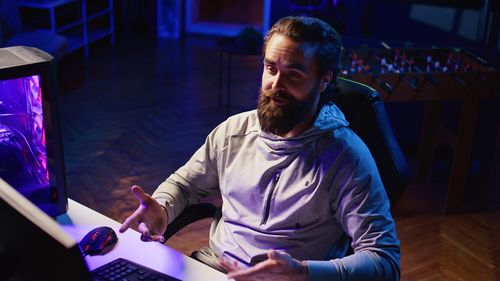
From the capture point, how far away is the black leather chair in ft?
6.91

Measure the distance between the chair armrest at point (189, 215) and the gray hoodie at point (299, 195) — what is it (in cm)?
2

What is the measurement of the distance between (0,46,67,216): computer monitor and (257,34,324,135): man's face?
0.63 meters

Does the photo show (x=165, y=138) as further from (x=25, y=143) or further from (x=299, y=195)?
(x=299, y=195)

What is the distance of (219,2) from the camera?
9336 millimetres

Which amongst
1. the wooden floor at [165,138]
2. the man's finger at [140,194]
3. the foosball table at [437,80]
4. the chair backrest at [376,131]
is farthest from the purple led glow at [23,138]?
the foosball table at [437,80]

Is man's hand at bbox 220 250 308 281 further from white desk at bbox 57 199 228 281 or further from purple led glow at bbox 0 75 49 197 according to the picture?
purple led glow at bbox 0 75 49 197

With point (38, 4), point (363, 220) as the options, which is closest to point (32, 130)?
point (363, 220)

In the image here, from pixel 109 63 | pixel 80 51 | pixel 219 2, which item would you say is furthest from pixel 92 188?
pixel 219 2

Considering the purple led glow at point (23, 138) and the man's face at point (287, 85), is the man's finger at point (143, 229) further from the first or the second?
the man's face at point (287, 85)

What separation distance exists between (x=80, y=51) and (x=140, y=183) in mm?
3710

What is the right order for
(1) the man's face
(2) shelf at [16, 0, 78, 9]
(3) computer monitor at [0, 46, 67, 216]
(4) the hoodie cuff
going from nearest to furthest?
(4) the hoodie cuff < (3) computer monitor at [0, 46, 67, 216] < (1) the man's face < (2) shelf at [16, 0, 78, 9]

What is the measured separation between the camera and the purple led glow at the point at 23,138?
1.90 metres

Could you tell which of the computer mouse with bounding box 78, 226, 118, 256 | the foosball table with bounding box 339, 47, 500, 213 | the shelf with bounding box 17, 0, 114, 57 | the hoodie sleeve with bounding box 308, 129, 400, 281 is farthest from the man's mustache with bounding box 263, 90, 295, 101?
the shelf with bounding box 17, 0, 114, 57

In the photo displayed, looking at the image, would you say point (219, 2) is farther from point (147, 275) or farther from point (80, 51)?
point (147, 275)
